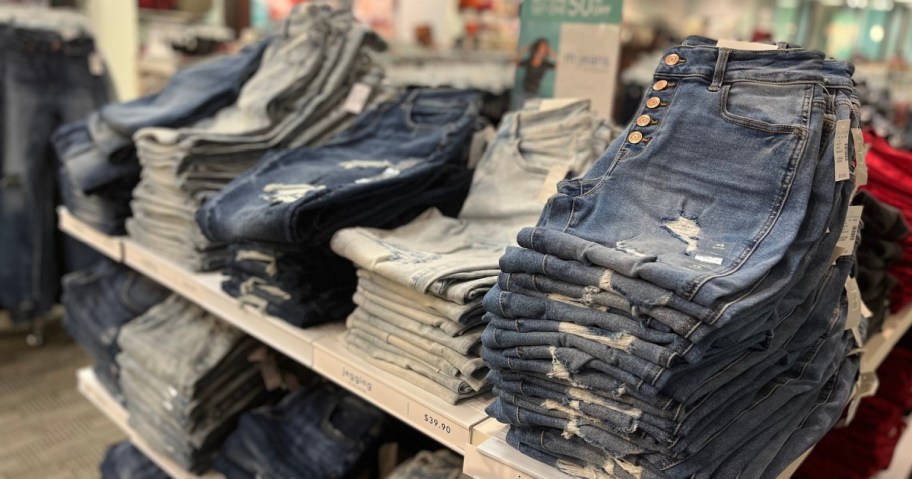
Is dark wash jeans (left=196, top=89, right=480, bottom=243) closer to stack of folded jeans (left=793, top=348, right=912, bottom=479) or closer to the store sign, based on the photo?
the store sign

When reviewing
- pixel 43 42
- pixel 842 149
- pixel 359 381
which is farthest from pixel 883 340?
pixel 43 42

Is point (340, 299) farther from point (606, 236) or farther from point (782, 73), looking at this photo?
point (782, 73)

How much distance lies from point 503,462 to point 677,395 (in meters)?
0.26

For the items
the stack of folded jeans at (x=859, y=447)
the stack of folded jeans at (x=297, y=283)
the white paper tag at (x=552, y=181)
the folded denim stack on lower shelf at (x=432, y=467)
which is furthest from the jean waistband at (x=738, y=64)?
the stack of folded jeans at (x=859, y=447)

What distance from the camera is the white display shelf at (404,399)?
1.04 m

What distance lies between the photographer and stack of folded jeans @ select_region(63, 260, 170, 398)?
2006mm

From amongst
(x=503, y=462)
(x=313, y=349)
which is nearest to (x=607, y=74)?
(x=313, y=349)

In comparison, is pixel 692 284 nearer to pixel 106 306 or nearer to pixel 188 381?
pixel 188 381

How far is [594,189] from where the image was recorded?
3.16 feet

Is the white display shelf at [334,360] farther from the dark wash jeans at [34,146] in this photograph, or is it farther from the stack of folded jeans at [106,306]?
the dark wash jeans at [34,146]

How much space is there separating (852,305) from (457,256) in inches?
25.1

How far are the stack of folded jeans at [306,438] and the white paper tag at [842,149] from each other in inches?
40.2

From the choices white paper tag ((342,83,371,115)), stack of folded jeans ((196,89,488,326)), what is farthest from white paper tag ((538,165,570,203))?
white paper tag ((342,83,371,115))

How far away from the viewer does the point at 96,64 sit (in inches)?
113
